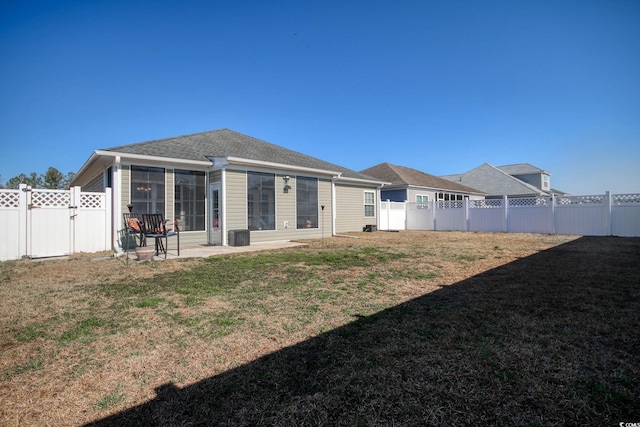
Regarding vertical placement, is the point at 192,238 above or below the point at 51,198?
below

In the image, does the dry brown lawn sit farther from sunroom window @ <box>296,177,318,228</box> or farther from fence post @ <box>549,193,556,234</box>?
fence post @ <box>549,193,556,234</box>

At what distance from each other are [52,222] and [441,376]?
10.2m

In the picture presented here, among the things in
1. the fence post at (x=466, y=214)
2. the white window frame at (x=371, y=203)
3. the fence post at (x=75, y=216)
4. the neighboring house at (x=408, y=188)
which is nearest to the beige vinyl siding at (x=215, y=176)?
the fence post at (x=75, y=216)

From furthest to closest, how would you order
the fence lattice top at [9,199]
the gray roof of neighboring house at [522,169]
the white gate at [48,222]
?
the gray roof of neighboring house at [522,169]
the white gate at [48,222]
the fence lattice top at [9,199]

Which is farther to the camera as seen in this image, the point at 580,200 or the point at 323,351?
the point at 580,200

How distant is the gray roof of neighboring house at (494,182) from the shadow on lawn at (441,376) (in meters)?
28.6

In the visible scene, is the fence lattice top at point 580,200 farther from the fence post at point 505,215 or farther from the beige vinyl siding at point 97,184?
the beige vinyl siding at point 97,184

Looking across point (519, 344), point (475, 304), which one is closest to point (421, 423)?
point (519, 344)

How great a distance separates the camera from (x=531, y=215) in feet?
47.4

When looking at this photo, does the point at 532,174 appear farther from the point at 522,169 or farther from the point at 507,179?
the point at 507,179

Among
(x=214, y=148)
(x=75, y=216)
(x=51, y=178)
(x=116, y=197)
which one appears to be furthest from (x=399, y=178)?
(x=51, y=178)

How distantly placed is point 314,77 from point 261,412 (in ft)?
51.6

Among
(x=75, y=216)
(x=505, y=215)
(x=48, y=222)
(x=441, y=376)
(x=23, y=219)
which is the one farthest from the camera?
(x=505, y=215)

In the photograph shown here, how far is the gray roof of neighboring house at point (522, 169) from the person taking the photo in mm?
31236
